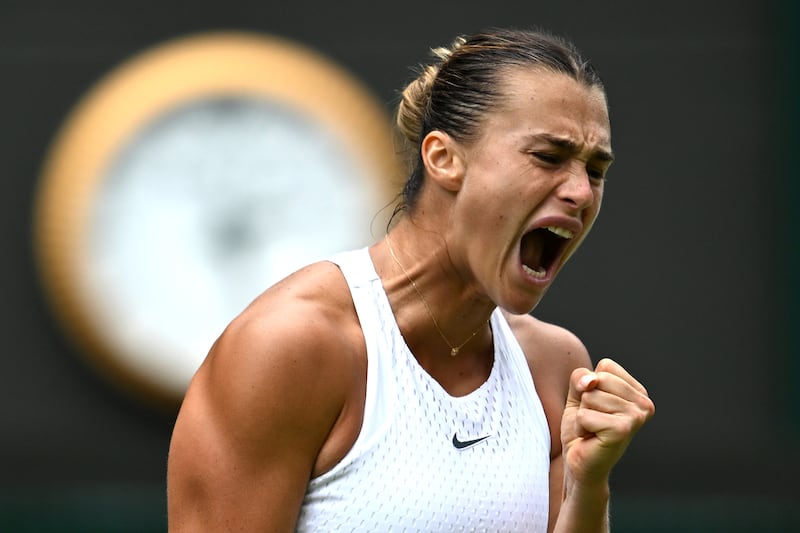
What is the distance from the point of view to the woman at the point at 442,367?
84.7 inches

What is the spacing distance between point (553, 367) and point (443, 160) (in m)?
0.45

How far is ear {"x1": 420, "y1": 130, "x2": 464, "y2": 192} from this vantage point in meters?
2.37

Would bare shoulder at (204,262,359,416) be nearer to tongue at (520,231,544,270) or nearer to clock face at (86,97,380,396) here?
tongue at (520,231,544,270)

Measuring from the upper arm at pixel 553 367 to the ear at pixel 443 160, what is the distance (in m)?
0.38

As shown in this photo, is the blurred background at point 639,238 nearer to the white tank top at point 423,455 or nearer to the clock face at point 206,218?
the clock face at point 206,218

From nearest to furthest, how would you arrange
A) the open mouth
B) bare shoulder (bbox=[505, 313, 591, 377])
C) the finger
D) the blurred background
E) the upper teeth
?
the finger, the upper teeth, the open mouth, bare shoulder (bbox=[505, 313, 591, 377]), the blurred background

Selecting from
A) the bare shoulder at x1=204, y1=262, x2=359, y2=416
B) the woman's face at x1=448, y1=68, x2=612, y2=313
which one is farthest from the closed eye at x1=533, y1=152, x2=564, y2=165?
the bare shoulder at x1=204, y1=262, x2=359, y2=416

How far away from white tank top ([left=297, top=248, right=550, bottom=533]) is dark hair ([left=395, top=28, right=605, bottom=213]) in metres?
0.24

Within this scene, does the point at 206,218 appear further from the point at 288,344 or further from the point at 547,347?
the point at 288,344

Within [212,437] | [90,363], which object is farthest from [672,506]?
[212,437]

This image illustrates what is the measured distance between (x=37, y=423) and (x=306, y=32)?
1535 millimetres

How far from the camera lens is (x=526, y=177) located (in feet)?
7.54

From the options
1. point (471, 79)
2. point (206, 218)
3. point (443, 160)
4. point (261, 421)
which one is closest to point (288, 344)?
point (261, 421)

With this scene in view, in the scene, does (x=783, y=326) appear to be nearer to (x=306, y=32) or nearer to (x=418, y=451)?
(x=306, y=32)
